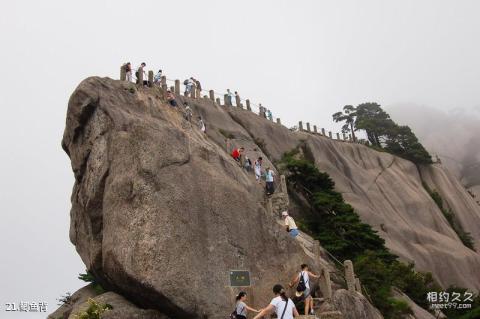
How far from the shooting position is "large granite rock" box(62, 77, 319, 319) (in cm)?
1288

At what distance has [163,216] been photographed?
13.5 meters

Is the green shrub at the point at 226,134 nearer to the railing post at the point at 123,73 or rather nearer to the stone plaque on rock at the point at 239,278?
the railing post at the point at 123,73

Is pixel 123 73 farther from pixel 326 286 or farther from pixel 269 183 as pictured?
pixel 326 286

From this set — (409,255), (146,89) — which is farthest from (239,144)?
(409,255)

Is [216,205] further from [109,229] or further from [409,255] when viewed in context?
[409,255]

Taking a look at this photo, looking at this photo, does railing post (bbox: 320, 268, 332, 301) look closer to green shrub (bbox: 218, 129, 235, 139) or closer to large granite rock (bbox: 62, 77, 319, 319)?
large granite rock (bbox: 62, 77, 319, 319)

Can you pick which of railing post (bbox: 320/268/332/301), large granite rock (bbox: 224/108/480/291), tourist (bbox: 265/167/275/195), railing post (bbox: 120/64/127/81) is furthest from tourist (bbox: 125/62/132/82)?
large granite rock (bbox: 224/108/480/291)

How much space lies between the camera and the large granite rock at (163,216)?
12.9 metres

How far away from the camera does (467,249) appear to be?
38750mm

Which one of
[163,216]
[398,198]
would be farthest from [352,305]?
[398,198]

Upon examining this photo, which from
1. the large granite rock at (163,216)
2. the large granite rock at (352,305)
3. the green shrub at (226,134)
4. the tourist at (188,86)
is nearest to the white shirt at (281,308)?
the large granite rock at (163,216)

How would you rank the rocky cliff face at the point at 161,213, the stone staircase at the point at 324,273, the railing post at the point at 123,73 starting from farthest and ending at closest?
1. the railing post at the point at 123,73
2. the rocky cliff face at the point at 161,213
3. the stone staircase at the point at 324,273

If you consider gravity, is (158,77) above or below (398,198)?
above

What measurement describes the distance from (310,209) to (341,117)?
31605mm
